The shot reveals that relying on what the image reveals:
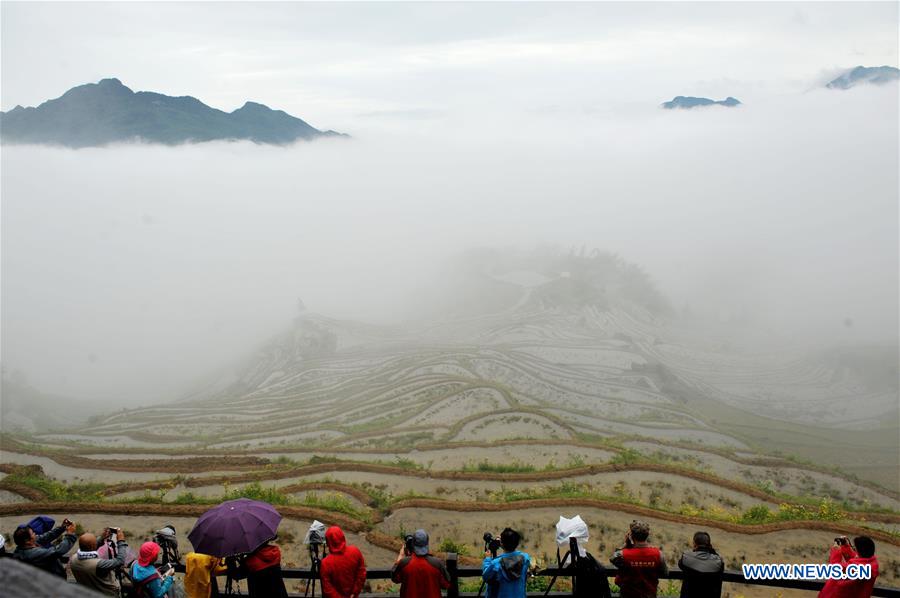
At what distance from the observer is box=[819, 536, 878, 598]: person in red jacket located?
794cm

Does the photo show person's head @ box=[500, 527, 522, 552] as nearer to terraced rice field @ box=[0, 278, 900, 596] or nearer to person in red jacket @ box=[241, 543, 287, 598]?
person in red jacket @ box=[241, 543, 287, 598]

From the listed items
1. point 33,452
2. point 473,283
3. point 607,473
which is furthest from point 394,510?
point 473,283

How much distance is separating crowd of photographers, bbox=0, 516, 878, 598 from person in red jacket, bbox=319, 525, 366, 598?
0.01 meters

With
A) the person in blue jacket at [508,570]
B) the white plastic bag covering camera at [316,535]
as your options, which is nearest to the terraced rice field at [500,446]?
the white plastic bag covering camera at [316,535]

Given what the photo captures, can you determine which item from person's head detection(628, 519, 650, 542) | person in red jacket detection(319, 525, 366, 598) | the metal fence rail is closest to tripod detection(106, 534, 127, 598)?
the metal fence rail

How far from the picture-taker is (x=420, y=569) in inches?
323

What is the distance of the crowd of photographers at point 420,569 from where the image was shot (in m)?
8.07

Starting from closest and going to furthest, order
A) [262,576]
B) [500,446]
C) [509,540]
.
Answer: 1. [509,540]
2. [262,576]
3. [500,446]

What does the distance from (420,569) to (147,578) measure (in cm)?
363

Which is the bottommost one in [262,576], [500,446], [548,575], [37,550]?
[500,446]

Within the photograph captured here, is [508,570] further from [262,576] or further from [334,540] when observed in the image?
[262,576]

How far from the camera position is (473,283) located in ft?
355

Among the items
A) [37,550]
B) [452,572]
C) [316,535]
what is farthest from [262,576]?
[37,550]

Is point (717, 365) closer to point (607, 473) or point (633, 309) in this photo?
point (633, 309)
